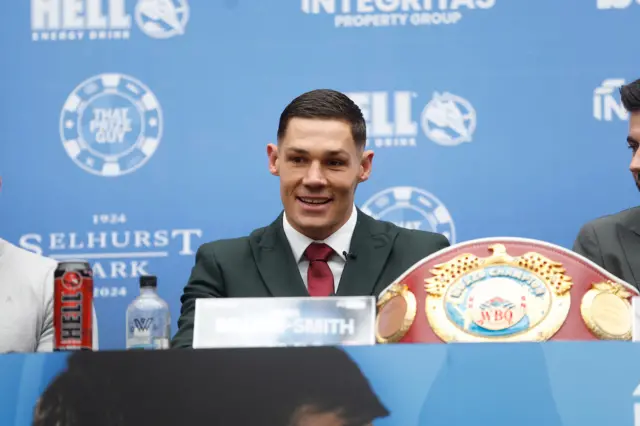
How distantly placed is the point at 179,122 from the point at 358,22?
53 cm

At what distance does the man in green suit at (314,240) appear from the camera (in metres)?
2.18

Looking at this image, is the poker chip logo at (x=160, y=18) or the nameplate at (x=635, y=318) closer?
the nameplate at (x=635, y=318)

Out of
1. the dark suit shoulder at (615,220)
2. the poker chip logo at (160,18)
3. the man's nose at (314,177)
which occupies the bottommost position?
the dark suit shoulder at (615,220)

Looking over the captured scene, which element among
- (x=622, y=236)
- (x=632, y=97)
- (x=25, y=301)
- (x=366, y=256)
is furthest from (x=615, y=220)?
(x=25, y=301)

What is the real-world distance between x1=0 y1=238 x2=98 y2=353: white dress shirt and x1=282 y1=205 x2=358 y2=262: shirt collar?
46cm

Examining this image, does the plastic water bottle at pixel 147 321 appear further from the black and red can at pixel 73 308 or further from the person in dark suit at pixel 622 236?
the person in dark suit at pixel 622 236

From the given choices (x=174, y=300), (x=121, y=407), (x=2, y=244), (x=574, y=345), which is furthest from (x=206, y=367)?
(x=174, y=300)

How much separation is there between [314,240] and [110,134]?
0.86m

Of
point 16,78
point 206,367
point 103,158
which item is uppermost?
point 16,78

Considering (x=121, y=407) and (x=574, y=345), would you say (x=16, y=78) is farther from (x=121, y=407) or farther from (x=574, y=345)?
(x=574, y=345)

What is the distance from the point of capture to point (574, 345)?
55.4 inches

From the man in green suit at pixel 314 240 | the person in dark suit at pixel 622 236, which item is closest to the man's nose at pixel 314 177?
the man in green suit at pixel 314 240

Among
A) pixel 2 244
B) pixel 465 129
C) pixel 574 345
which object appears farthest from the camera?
pixel 465 129

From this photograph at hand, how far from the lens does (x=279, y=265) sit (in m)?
2.21
